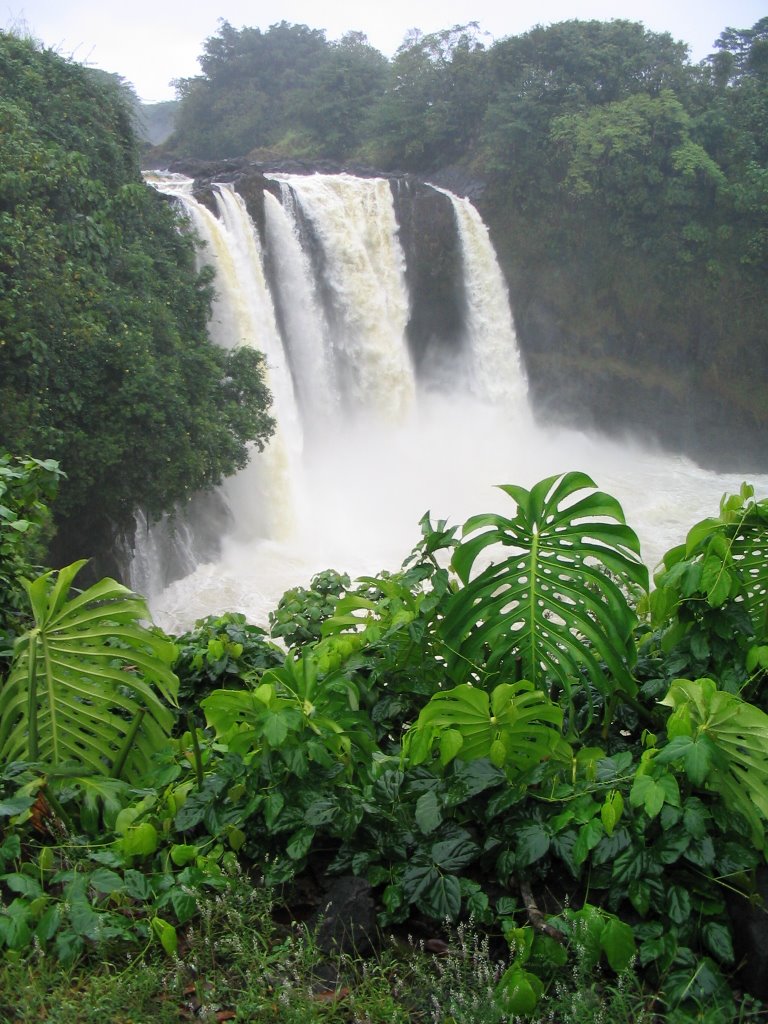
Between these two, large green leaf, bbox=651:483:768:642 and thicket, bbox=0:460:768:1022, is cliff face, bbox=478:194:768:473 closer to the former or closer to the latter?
large green leaf, bbox=651:483:768:642

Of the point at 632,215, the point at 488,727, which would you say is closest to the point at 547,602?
the point at 488,727

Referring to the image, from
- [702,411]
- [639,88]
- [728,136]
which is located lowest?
[702,411]

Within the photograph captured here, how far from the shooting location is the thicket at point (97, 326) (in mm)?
8914

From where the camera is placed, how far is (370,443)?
16359 mm

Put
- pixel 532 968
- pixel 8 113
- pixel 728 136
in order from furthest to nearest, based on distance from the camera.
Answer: pixel 728 136 → pixel 8 113 → pixel 532 968

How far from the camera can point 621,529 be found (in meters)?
2.10

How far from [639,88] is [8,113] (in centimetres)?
1546

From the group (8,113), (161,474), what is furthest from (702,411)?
(8,113)

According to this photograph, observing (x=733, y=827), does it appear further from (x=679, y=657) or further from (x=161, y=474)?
(x=161, y=474)

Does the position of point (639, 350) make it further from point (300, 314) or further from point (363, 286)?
point (300, 314)

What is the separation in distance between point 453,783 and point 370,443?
47.7 ft

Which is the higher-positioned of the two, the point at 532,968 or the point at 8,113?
the point at 8,113

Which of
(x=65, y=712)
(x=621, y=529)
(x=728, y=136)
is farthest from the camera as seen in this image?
(x=728, y=136)

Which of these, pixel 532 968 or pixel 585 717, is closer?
pixel 532 968
